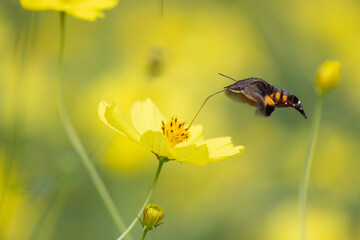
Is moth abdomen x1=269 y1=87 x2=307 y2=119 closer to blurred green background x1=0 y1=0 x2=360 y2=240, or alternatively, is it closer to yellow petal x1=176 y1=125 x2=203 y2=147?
yellow petal x1=176 y1=125 x2=203 y2=147

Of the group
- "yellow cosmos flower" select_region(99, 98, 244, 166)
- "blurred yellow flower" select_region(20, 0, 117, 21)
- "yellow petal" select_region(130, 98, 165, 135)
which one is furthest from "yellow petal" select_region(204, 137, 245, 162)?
"blurred yellow flower" select_region(20, 0, 117, 21)

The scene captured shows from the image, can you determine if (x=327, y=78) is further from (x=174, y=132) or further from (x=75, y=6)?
(x=75, y=6)

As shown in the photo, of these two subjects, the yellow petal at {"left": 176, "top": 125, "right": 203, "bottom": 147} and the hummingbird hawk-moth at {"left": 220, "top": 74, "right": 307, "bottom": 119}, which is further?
the yellow petal at {"left": 176, "top": 125, "right": 203, "bottom": 147}

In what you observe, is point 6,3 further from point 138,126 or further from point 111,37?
point 138,126

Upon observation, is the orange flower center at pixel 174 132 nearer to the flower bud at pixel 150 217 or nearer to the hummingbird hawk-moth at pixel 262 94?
the hummingbird hawk-moth at pixel 262 94

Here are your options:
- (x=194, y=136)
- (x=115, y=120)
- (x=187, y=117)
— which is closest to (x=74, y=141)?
(x=115, y=120)

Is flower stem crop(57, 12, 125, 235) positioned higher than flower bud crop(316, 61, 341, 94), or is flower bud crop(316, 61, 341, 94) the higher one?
flower bud crop(316, 61, 341, 94)
